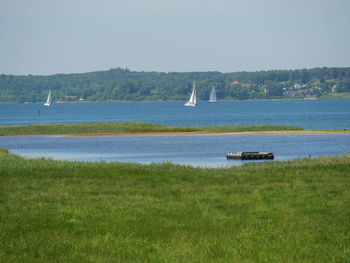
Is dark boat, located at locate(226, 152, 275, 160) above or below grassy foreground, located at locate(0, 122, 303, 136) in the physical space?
above

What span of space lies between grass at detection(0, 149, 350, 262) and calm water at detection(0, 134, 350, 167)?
22946 mm

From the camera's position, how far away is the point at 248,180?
1302 inches

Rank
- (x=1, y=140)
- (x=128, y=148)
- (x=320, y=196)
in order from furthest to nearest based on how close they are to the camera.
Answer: (x=1, y=140) → (x=128, y=148) → (x=320, y=196)

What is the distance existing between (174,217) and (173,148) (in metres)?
54.7

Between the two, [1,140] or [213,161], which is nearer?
[213,161]

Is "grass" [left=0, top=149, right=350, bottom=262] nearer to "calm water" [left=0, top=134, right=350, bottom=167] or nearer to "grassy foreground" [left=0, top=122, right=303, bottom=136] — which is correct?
"calm water" [left=0, top=134, right=350, bottom=167]

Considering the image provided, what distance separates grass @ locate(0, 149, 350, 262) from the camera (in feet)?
55.5

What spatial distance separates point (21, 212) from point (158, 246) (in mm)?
7193

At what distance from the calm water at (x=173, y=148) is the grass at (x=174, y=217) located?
2295 centimetres

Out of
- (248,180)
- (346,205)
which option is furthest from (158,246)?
(248,180)

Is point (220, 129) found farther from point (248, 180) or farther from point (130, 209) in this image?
point (130, 209)

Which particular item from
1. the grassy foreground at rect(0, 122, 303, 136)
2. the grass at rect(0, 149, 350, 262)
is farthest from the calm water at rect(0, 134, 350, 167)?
the grass at rect(0, 149, 350, 262)

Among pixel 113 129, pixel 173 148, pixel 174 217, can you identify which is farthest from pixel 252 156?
pixel 113 129

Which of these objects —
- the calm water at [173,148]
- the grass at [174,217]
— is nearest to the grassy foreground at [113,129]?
the calm water at [173,148]
